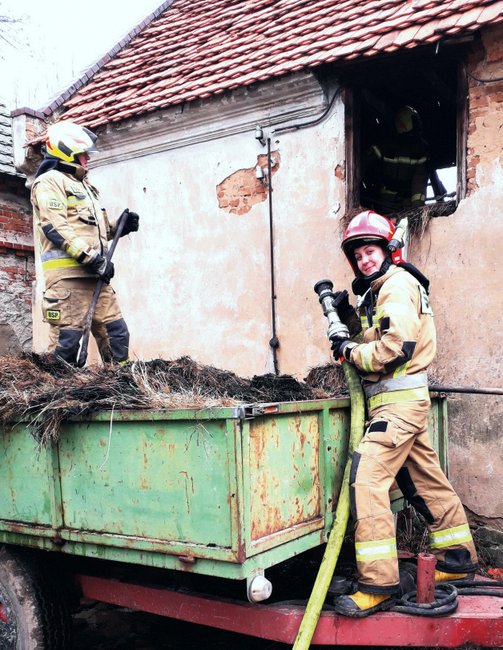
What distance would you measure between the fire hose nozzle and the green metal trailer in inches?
16.5

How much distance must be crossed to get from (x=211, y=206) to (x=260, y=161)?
73cm

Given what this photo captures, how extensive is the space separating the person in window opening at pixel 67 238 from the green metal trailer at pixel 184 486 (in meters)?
1.86

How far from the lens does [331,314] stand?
12.1 ft

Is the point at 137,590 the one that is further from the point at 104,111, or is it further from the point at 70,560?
the point at 104,111

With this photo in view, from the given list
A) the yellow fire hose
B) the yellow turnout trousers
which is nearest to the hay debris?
the yellow fire hose

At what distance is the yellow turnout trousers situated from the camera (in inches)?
119

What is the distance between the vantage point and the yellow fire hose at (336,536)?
2.76 metres

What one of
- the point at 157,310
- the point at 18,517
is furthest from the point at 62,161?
the point at 18,517

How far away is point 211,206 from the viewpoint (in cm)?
678

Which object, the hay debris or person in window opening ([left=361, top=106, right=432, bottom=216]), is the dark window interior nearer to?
person in window opening ([left=361, top=106, right=432, bottom=216])

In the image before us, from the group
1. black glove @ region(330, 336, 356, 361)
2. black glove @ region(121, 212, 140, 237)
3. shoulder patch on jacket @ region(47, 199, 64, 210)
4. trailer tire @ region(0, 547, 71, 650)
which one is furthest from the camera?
black glove @ region(121, 212, 140, 237)

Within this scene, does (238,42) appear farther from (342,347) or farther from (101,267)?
(342,347)

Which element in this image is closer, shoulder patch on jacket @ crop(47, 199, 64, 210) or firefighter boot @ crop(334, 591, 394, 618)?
firefighter boot @ crop(334, 591, 394, 618)

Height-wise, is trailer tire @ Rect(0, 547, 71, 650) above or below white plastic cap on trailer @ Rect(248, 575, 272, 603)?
below
